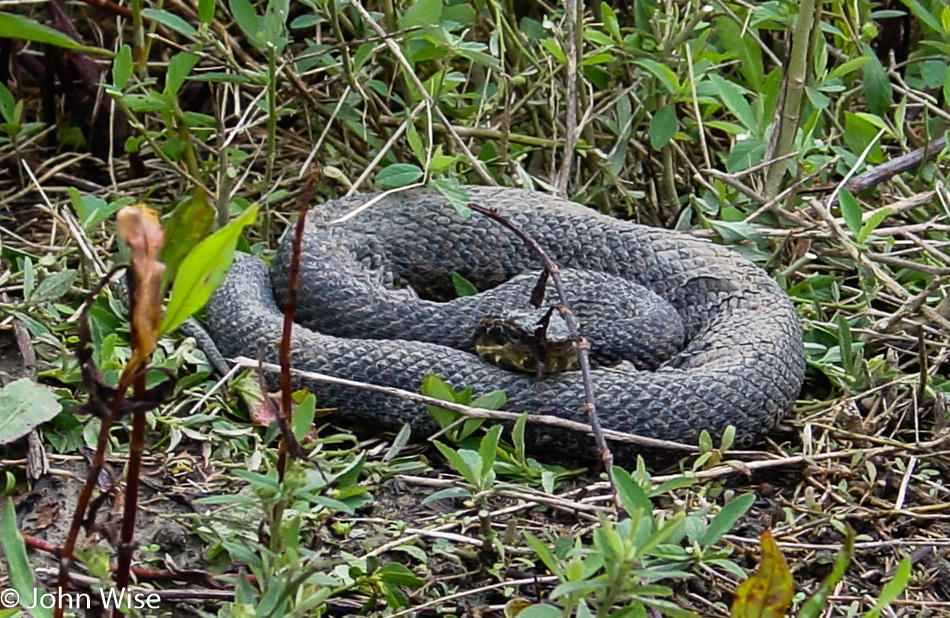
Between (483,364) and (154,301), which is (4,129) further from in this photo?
(154,301)

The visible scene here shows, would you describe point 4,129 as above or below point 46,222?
above

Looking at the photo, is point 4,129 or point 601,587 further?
point 4,129

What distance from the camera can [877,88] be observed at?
13.8 feet

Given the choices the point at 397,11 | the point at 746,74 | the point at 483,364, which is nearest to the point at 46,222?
the point at 397,11

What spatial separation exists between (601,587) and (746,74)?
8.53ft

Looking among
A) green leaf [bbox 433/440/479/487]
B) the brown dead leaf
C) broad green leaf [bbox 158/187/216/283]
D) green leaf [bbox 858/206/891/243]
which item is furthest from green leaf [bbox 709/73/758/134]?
the brown dead leaf

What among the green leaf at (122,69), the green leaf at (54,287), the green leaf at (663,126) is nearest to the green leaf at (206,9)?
the green leaf at (122,69)

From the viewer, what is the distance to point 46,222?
4.23 meters

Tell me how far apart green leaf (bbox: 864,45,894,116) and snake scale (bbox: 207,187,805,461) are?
850 mm

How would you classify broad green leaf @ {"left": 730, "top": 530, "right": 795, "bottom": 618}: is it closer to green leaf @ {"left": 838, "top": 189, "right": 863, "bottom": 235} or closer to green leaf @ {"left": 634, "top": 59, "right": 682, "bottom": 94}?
green leaf @ {"left": 838, "top": 189, "right": 863, "bottom": 235}

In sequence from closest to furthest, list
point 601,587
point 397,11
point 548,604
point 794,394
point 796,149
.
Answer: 1. point 601,587
2. point 548,604
3. point 794,394
4. point 796,149
5. point 397,11

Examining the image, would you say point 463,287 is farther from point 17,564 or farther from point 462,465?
point 17,564

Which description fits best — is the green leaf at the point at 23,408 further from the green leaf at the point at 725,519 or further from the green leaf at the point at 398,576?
the green leaf at the point at 725,519

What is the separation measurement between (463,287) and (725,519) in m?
1.91
